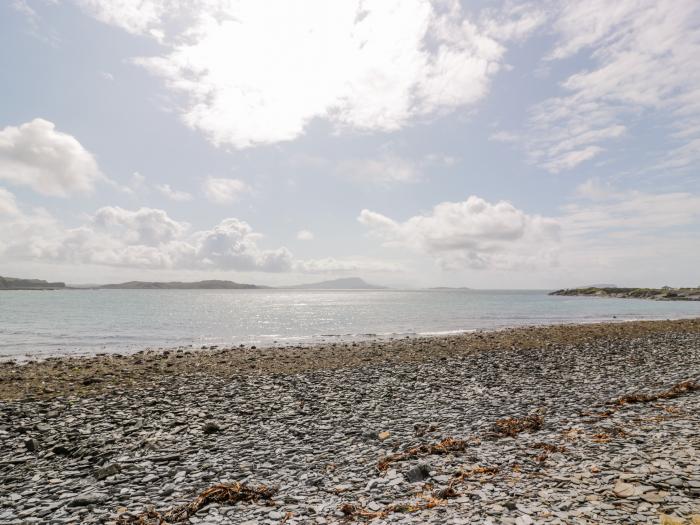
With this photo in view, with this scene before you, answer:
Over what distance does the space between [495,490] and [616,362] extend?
19896mm

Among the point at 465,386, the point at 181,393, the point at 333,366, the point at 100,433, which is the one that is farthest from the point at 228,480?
the point at 333,366

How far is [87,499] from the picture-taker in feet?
26.7

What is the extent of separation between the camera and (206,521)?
7.31 m

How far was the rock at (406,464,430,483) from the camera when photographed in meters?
8.56

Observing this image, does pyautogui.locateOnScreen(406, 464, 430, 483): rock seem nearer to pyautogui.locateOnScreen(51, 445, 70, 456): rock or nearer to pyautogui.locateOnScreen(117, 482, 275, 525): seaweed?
pyautogui.locateOnScreen(117, 482, 275, 525): seaweed

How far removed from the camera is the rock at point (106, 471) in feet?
30.2

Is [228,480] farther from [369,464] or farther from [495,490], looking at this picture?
[495,490]

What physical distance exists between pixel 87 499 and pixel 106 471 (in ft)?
3.91

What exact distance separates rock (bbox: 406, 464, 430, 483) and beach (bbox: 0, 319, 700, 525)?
28 millimetres

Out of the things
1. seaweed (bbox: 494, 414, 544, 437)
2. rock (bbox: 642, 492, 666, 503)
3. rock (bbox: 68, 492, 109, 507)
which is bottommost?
rock (bbox: 68, 492, 109, 507)

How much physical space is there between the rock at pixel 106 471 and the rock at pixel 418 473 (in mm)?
6942

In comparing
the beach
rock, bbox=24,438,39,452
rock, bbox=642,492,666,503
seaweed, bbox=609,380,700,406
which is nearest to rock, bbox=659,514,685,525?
the beach

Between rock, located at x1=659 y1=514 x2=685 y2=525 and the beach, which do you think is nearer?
rock, located at x1=659 y1=514 x2=685 y2=525

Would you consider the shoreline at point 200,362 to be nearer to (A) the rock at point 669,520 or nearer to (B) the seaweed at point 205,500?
(B) the seaweed at point 205,500
